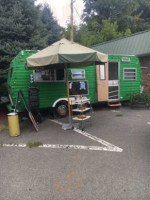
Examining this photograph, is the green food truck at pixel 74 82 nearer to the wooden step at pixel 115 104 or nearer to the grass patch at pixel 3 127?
the wooden step at pixel 115 104

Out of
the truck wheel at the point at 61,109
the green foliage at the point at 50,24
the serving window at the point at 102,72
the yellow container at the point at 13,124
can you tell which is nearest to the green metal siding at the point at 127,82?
the serving window at the point at 102,72

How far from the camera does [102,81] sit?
908 cm

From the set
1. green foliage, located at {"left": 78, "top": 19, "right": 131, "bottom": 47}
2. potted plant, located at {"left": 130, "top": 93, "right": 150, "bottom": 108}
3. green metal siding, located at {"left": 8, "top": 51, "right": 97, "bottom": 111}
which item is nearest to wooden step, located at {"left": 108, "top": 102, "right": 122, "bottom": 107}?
potted plant, located at {"left": 130, "top": 93, "right": 150, "bottom": 108}

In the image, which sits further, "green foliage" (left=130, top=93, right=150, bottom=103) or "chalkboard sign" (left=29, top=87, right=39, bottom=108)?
"green foliage" (left=130, top=93, right=150, bottom=103)

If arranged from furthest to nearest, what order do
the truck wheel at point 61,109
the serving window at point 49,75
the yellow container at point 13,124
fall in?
the truck wheel at point 61,109 → the serving window at point 49,75 → the yellow container at point 13,124

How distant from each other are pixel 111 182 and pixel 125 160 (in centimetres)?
87

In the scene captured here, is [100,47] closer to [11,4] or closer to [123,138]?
[11,4]

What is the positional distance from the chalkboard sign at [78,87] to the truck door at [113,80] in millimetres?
1376

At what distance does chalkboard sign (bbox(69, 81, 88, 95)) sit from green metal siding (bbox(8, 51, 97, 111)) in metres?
0.25

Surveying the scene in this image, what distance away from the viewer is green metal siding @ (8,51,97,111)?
725cm

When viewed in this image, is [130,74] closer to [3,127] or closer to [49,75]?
[49,75]

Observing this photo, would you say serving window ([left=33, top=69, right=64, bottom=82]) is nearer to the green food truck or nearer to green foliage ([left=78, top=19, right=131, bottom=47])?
the green food truck

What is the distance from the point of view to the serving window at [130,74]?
9.72 metres

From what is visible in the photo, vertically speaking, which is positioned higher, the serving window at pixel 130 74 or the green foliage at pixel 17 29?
the green foliage at pixel 17 29
